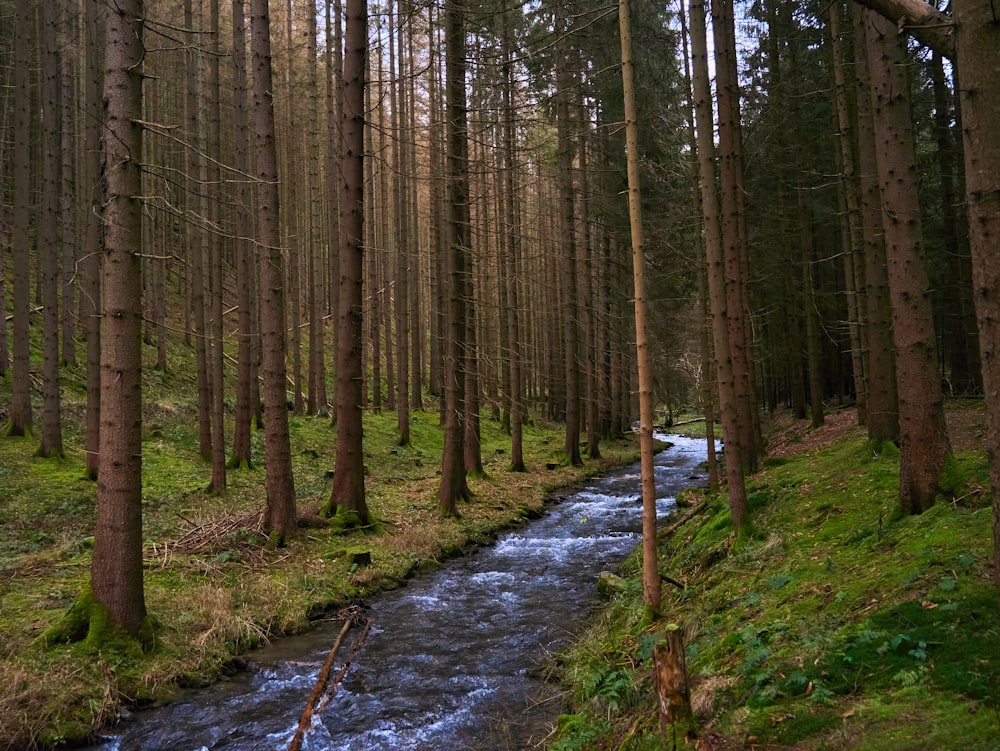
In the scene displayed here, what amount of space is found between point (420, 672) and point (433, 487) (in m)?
9.89

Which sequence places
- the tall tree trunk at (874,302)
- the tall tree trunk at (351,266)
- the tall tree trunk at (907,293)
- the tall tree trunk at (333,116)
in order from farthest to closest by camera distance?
the tall tree trunk at (333,116)
the tall tree trunk at (351,266)
the tall tree trunk at (874,302)
the tall tree trunk at (907,293)

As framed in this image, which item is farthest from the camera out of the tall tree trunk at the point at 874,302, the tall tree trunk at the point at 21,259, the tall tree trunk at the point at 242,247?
the tall tree trunk at the point at 21,259

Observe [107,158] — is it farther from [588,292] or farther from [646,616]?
[588,292]

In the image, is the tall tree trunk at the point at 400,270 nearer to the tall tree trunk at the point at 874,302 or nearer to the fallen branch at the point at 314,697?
the tall tree trunk at the point at 874,302

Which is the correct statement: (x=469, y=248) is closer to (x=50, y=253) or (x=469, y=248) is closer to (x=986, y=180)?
(x=50, y=253)

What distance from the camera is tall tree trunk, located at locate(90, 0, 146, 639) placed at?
668 centimetres

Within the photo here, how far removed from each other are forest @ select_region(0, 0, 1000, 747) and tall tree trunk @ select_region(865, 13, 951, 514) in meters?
0.03

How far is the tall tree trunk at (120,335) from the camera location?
21.9 feet

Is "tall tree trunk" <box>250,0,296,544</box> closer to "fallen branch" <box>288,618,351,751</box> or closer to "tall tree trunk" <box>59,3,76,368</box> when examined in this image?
"fallen branch" <box>288,618,351,751</box>

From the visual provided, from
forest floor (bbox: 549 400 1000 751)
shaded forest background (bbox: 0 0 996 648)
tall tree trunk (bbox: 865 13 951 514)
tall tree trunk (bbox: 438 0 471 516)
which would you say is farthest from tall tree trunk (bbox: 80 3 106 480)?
tall tree trunk (bbox: 865 13 951 514)

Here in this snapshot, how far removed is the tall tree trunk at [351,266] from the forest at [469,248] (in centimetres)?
5

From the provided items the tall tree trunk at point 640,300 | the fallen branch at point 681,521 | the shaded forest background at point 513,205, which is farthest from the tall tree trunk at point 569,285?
the tall tree trunk at point 640,300

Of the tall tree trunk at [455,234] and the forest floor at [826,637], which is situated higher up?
the tall tree trunk at [455,234]

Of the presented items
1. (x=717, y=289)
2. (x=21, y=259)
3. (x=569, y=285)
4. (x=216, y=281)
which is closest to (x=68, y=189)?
(x=21, y=259)
